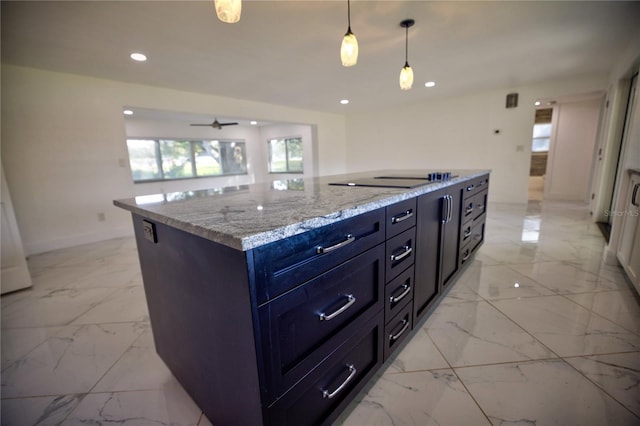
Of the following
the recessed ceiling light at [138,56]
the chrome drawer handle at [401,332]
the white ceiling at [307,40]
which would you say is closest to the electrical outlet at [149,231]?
the chrome drawer handle at [401,332]

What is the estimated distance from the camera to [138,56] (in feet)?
9.79

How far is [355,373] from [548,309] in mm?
1569


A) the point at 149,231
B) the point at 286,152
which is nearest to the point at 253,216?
the point at 149,231

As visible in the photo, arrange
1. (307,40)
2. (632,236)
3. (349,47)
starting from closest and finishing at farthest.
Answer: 1. (349,47)
2. (632,236)
3. (307,40)

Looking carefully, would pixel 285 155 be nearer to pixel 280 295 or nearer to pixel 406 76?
pixel 406 76

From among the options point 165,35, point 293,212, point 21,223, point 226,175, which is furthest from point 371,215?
point 226,175

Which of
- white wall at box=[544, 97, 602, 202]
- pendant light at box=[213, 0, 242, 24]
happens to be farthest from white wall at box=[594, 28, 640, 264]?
pendant light at box=[213, 0, 242, 24]

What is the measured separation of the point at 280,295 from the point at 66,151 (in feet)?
14.4

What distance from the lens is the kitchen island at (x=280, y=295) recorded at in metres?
0.72

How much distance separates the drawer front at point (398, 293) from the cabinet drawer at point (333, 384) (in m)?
0.08

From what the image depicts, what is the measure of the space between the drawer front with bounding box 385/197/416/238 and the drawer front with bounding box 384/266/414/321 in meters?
0.23

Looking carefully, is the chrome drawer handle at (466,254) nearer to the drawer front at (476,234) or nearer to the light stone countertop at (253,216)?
the drawer front at (476,234)

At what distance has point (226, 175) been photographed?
8.58m

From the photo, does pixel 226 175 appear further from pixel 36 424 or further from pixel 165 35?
pixel 36 424
